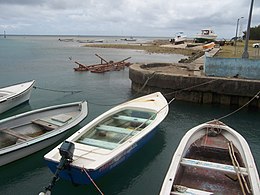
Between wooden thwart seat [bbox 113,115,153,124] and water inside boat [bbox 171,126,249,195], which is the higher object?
wooden thwart seat [bbox 113,115,153,124]

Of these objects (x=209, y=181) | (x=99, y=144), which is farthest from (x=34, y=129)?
(x=209, y=181)

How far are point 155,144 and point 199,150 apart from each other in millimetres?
2505

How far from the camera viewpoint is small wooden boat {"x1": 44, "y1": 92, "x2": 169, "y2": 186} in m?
5.83

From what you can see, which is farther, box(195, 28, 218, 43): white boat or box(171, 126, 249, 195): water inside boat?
box(195, 28, 218, 43): white boat

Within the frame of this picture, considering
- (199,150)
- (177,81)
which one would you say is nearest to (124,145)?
(199,150)

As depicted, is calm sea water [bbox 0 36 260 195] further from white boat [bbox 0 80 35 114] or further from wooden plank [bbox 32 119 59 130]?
wooden plank [bbox 32 119 59 130]

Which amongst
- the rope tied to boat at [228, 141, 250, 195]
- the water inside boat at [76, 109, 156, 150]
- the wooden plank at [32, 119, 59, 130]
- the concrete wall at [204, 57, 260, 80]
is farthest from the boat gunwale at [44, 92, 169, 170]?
the concrete wall at [204, 57, 260, 80]

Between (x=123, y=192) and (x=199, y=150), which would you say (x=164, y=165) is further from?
(x=123, y=192)

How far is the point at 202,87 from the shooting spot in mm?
14672

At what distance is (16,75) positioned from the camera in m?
26.2

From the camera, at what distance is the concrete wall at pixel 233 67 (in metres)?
14.6

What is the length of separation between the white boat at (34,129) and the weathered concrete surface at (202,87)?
6.43m

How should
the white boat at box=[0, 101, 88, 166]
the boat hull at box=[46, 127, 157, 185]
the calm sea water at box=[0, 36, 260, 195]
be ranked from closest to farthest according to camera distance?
the boat hull at box=[46, 127, 157, 185] → the calm sea water at box=[0, 36, 260, 195] → the white boat at box=[0, 101, 88, 166]

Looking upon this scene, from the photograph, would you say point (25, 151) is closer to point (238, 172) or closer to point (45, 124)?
point (45, 124)
